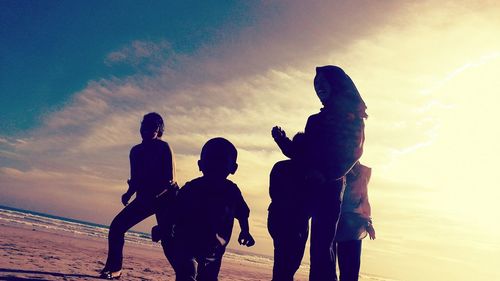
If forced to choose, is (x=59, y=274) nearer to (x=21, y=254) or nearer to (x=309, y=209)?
(x=21, y=254)

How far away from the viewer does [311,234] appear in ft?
11.6

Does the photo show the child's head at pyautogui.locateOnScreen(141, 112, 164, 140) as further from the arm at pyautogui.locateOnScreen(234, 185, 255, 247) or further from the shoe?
the arm at pyautogui.locateOnScreen(234, 185, 255, 247)

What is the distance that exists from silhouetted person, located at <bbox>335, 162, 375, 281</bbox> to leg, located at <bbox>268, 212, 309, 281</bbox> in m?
1.02

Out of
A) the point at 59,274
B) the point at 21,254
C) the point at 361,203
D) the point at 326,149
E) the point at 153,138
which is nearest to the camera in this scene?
the point at 326,149

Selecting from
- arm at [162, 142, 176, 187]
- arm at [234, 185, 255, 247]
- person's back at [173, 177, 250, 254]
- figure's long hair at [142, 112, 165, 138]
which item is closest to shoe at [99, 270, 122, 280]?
arm at [162, 142, 176, 187]

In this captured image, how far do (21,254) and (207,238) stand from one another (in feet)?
16.3

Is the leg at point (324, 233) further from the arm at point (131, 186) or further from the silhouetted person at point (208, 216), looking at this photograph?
the arm at point (131, 186)

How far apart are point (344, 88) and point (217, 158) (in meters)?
1.49

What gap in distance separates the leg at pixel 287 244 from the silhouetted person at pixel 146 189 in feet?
8.35

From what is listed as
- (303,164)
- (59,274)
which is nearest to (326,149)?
(303,164)

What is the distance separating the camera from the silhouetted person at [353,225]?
4.23m

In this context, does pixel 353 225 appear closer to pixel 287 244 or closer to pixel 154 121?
pixel 287 244

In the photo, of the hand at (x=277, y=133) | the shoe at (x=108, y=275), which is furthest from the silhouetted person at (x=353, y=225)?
the shoe at (x=108, y=275)

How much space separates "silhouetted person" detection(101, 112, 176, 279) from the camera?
5.55 metres
